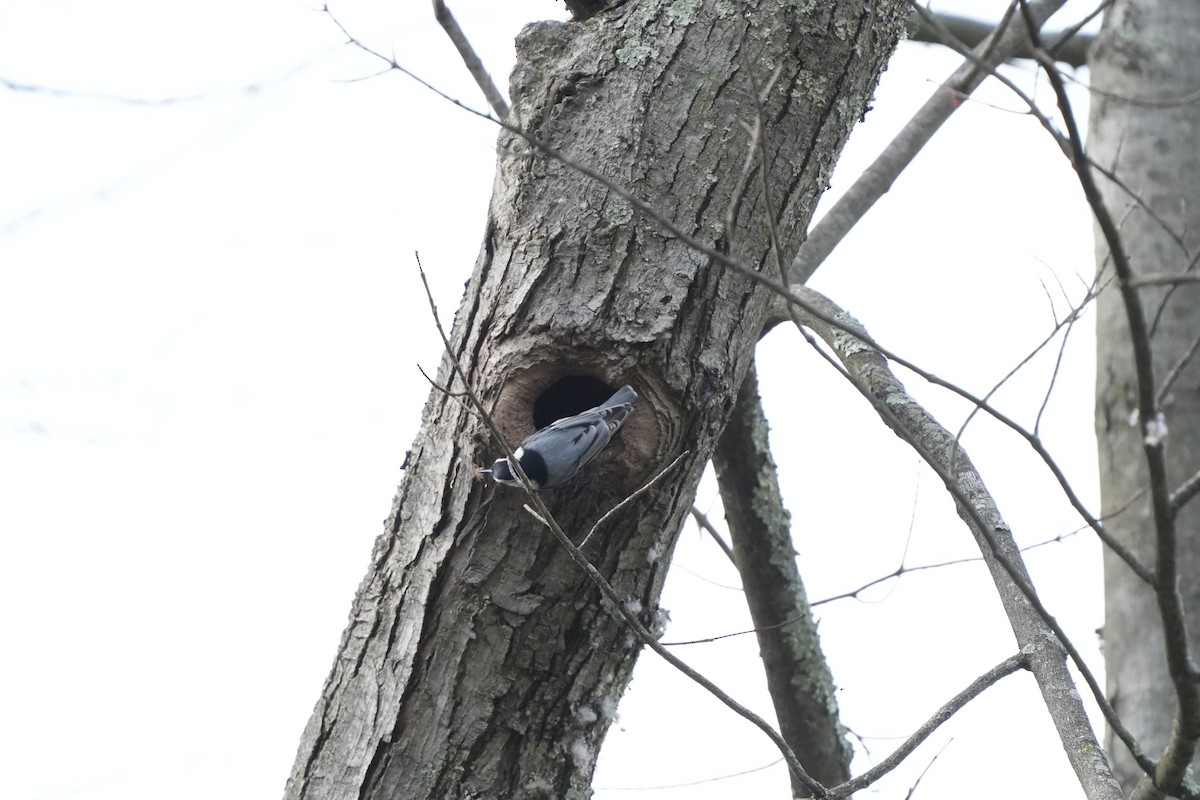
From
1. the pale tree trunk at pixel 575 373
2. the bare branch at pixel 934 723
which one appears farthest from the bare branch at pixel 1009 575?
the pale tree trunk at pixel 575 373

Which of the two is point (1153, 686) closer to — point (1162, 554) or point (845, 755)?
point (845, 755)

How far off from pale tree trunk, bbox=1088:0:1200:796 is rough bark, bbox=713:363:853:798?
79 cm

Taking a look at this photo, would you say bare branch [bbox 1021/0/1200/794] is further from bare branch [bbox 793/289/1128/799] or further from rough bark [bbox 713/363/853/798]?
rough bark [bbox 713/363/853/798]

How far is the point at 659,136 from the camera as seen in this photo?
1.86 meters

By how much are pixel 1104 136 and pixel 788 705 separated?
7.57 ft

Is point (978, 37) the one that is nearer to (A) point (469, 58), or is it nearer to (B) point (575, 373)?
(A) point (469, 58)

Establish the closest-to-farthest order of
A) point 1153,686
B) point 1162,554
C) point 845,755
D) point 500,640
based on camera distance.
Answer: point 1162,554
point 500,640
point 845,755
point 1153,686

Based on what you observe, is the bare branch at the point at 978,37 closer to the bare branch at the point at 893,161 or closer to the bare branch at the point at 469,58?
the bare branch at the point at 893,161

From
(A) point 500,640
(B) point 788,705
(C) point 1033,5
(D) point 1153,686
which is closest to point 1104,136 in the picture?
(C) point 1033,5

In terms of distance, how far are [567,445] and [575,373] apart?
18cm

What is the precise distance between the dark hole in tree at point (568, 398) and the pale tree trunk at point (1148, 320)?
1507 millimetres

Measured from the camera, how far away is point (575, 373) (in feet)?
6.15

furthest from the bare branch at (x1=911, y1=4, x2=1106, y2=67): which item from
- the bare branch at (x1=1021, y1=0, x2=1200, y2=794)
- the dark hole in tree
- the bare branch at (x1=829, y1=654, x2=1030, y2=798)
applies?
the bare branch at (x1=1021, y1=0, x2=1200, y2=794)

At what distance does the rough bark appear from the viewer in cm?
258
